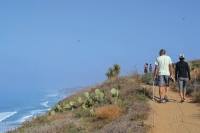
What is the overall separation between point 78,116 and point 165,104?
11.2 feet

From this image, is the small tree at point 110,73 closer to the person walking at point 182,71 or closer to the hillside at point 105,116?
the hillside at point 105,116

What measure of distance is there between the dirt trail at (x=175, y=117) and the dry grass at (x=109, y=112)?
126 cm

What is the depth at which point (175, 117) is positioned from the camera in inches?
760

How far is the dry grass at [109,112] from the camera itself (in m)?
20.0

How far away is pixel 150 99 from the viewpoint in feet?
75.9

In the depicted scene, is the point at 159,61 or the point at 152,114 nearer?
the point at 152,114

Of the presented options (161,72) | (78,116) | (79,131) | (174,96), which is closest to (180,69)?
(161,72)

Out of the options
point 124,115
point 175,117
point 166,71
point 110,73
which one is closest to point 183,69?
point 166,71

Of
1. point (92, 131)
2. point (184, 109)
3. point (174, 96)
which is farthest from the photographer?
point (174, 96)

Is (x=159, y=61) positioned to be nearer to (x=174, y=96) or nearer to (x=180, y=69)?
(x=180, y=69)

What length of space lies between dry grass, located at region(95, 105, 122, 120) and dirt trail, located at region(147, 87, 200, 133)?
1.26 m

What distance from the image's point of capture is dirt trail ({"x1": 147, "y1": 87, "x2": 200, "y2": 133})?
1748 centimetres

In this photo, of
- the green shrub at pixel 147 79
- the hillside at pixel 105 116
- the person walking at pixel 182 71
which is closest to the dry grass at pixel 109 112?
the hillside at pixel 105 116

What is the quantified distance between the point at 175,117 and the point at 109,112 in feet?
7.83
